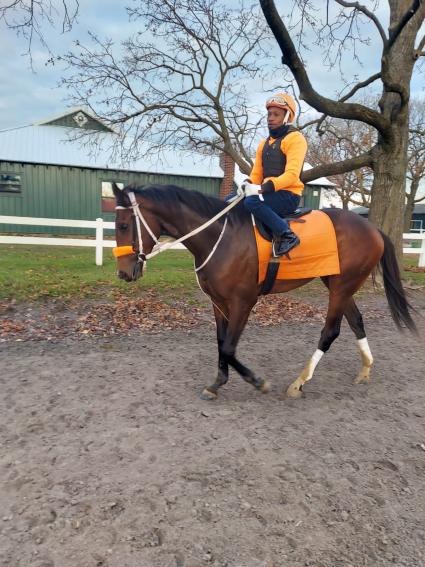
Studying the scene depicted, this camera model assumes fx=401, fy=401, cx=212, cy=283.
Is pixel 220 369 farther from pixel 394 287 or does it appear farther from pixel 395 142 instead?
pixel 395 142

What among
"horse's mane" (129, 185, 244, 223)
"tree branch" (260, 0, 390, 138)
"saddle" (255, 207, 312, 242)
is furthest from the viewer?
"tree branch" (260, 0, 390, 138)

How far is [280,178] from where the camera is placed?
3904 millimetres

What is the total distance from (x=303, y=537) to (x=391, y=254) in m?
3.48

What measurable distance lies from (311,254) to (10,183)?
18756 mm

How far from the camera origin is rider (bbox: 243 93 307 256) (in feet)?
13.0

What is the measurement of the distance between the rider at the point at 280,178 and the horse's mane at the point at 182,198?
331 mm

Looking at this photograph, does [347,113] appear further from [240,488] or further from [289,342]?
[240,488]

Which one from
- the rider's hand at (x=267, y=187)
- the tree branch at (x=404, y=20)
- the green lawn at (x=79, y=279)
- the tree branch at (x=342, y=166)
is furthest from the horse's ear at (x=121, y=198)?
the tree branch at (x=342, y=166)

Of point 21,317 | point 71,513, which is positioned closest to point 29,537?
point 71,513

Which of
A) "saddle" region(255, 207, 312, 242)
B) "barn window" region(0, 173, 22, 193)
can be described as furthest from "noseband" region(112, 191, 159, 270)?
"barn window" region(0, 173, 22, 193)

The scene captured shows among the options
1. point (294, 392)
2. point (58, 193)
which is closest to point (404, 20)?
point (294, 392)

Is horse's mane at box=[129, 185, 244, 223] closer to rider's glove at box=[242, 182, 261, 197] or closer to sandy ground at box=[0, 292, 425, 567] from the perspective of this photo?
rider's glove at box=[242, 182, 261, 197]

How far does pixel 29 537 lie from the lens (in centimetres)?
214

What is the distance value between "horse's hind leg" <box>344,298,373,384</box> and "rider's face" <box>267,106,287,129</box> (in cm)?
220
